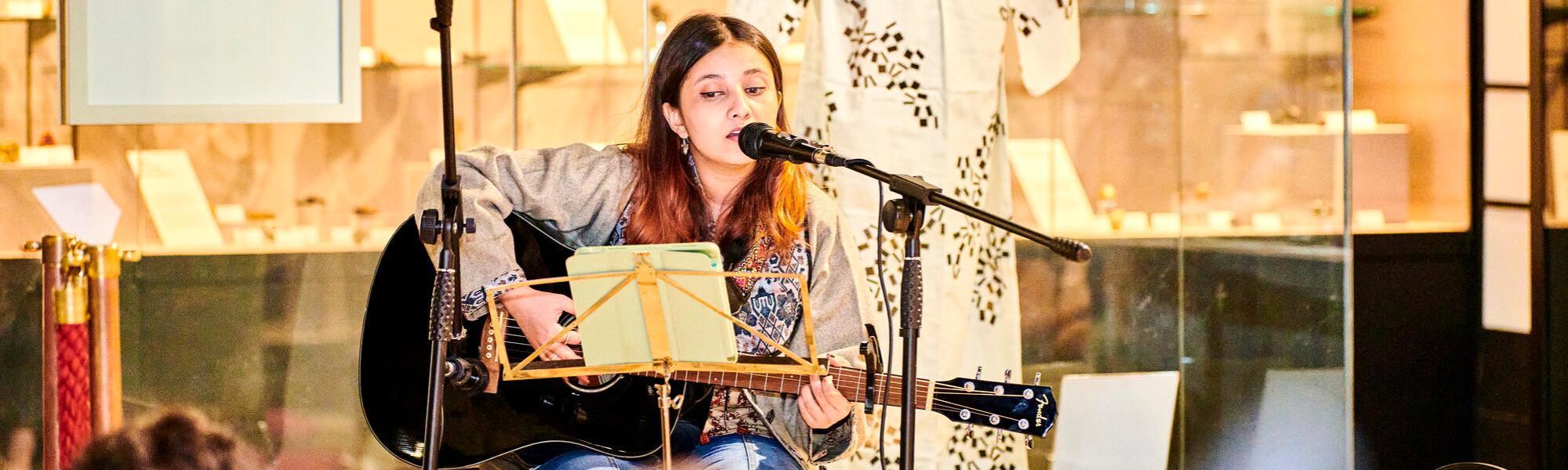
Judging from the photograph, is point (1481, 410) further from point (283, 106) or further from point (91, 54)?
point (91, 54)

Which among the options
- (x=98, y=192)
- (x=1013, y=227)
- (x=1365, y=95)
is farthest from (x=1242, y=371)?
(x=98, y=192)

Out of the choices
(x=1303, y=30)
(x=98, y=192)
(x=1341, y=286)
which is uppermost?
(x=1303, y=30)

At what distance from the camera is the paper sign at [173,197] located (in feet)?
9.60

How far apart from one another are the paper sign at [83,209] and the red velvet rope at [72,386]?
37cm

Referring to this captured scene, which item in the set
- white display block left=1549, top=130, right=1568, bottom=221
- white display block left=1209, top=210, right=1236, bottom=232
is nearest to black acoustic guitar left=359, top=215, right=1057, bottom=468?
white display block left=1209, top=210, right=1236, bottom=232

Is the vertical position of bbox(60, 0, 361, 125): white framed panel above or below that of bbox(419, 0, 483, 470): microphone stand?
above

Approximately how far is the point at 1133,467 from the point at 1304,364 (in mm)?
567

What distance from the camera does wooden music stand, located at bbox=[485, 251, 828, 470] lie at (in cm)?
158

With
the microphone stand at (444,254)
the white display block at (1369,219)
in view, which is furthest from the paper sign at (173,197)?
the white display block at (1369,219)

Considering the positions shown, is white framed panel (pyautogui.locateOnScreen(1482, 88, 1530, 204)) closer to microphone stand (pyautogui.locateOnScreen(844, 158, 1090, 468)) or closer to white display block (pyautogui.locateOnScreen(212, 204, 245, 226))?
microphone stand (pyautogui.locateOnScreen(844, 158, 1090, 468))

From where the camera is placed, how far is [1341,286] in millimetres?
→ 3340

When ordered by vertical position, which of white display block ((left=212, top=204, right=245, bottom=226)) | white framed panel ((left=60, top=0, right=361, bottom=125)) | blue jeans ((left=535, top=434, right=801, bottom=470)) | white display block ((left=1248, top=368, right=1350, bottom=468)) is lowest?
white display block ((left=1248, top=368, right=1350, bottom=468))

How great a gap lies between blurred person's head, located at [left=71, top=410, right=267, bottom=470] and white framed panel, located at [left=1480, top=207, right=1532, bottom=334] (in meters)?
3.47

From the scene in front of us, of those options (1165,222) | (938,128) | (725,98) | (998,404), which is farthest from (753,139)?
(1165,222)
